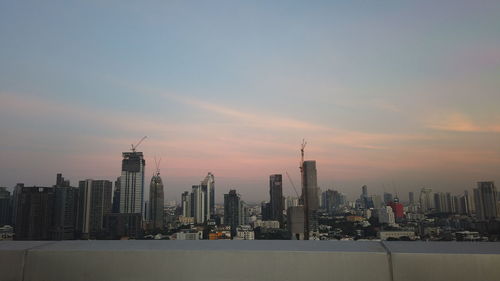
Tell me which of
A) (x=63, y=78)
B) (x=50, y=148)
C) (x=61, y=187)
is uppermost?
(x=63, y=78)

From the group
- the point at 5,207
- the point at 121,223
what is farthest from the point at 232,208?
the point at 5,207

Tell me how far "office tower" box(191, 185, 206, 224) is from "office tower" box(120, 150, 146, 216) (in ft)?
22.8

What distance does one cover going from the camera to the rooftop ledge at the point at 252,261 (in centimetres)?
152

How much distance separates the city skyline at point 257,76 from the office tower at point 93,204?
8.42m

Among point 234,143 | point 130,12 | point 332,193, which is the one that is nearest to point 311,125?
point 234,143

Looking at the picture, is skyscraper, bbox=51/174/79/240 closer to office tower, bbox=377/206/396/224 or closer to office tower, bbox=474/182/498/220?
office tower, bbox=377/206/396/224

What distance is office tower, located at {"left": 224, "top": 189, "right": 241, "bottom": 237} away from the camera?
39.7m

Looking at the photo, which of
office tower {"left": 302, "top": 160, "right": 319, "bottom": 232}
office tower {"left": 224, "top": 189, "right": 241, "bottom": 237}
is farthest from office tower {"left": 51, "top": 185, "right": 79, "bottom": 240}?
office tower {"left": 302, "top": 160, "right": 319, "bottom": 232}

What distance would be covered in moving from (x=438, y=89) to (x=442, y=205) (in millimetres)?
23824

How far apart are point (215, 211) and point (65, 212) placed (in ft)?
75.8

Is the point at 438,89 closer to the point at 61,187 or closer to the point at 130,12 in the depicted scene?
the point at 130,12

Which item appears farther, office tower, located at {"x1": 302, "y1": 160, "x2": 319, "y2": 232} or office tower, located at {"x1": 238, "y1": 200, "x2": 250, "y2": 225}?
office tower, located at {"x1": 238, "y1": 200, "x2": 250, "y2": 225}

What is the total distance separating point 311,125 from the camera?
18391 mm

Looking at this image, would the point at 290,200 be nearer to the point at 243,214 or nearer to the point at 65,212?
the point at 243,214
